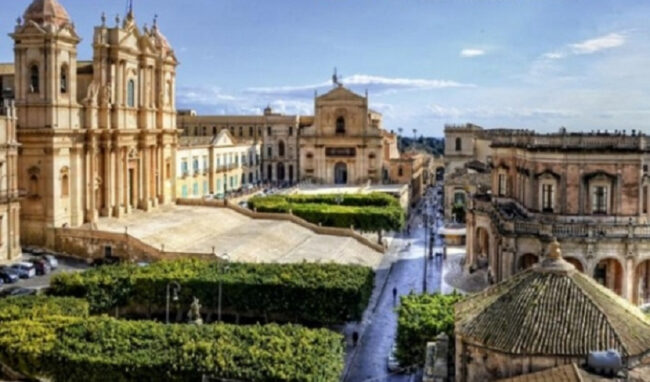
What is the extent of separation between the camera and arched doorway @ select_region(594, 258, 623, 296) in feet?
→ 158

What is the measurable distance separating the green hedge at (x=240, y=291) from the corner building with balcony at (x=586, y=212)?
13.6 meters

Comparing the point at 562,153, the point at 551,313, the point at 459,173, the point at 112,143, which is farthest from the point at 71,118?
the point at 459,173

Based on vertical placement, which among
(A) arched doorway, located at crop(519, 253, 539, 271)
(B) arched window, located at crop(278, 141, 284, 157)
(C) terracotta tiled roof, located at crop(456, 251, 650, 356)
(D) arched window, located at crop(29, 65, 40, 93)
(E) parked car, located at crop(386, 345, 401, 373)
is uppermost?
(D) arched window, located at crop(29, 65, 40, 93)

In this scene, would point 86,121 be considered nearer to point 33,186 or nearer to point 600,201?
point 33,186

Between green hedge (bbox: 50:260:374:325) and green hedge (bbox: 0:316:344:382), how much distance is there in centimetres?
833

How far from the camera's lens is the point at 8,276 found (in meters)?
47.2

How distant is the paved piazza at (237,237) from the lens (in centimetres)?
5672

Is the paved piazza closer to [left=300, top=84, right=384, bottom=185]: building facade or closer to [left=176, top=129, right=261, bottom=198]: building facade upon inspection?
[left=176, top=129, right=261, bottom=198]: building facade

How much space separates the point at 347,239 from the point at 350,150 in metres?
43.6

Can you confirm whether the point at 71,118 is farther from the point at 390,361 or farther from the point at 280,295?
the point at 390,361

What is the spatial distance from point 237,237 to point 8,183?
58.5ft

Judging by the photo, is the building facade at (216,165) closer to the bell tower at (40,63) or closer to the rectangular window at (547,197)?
the bell tower at (40,63)

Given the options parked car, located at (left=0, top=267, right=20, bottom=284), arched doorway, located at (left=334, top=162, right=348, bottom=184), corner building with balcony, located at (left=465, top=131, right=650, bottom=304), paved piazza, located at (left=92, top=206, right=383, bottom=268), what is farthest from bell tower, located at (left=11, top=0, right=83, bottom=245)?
arched doorway, located at (left=334, top=162, right=348, bottom=184)

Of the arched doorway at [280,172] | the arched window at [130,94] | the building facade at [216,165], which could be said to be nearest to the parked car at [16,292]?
the arched window at [130,94]
